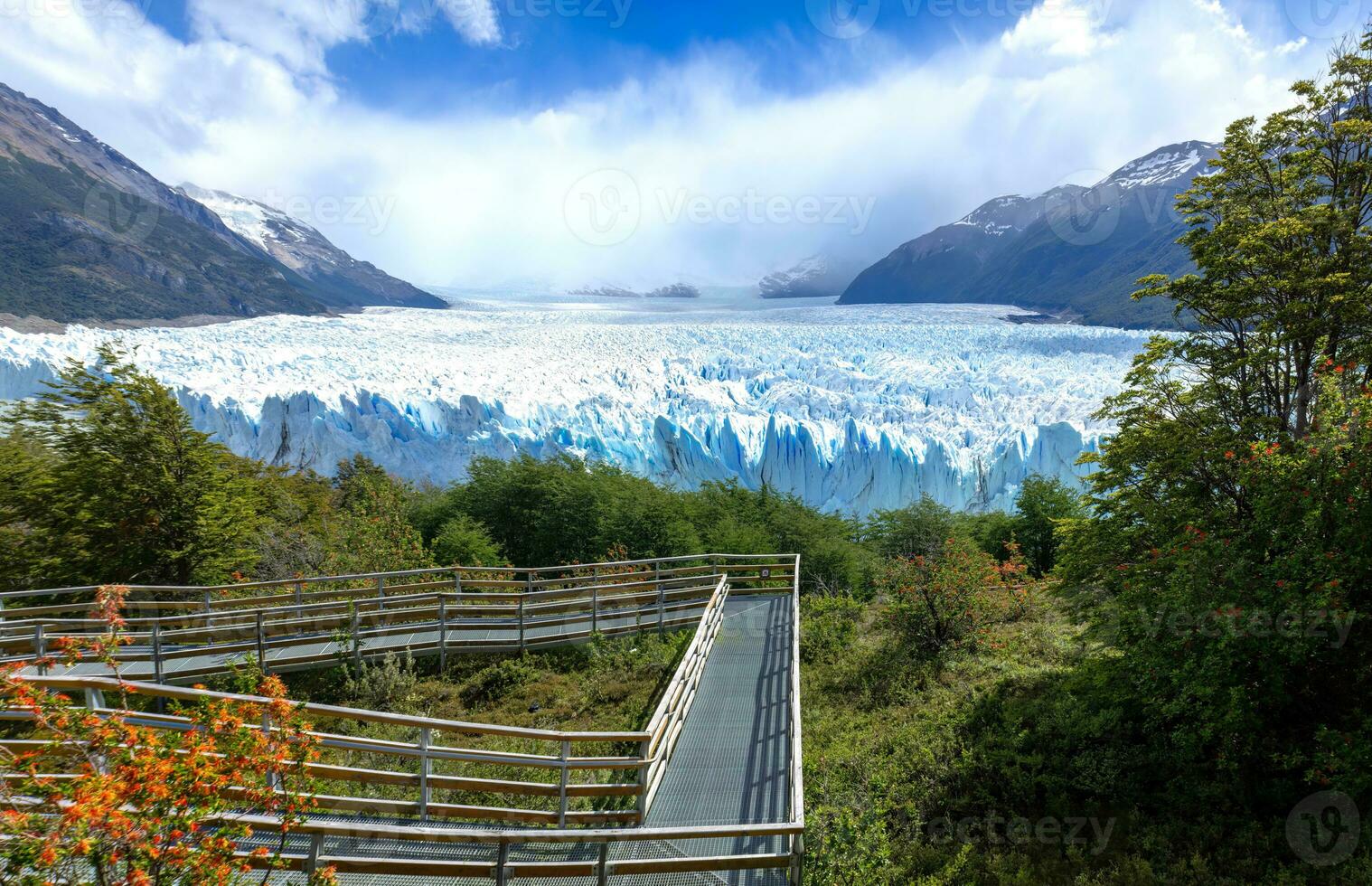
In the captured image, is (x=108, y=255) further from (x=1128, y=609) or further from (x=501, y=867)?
(x=1128, y=609)

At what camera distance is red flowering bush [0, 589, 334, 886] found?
2.81 metres

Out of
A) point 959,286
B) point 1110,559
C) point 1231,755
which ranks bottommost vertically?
point 1231,755

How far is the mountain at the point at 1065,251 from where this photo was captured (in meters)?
58.1

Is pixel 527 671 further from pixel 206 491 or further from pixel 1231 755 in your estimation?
pixel 1231 755

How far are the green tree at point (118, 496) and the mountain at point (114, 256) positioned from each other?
144 ft

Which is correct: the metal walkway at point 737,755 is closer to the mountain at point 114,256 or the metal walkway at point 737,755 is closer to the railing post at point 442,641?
the railing post at point 442,641

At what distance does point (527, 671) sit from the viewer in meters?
10.0

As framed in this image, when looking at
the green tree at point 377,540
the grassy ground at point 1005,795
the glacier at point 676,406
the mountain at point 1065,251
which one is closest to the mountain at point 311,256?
the glacier at point 676,406

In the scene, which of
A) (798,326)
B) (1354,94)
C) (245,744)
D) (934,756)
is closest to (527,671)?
(934,756)

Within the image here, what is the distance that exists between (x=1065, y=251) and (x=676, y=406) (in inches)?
2481

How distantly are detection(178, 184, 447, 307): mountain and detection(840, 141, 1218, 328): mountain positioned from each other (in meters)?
57.2

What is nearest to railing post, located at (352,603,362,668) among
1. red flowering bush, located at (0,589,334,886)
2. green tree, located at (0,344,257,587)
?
green tree, located at (0,344,257,587)

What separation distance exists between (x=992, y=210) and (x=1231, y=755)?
96347 millimetres

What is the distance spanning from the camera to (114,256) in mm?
59375
